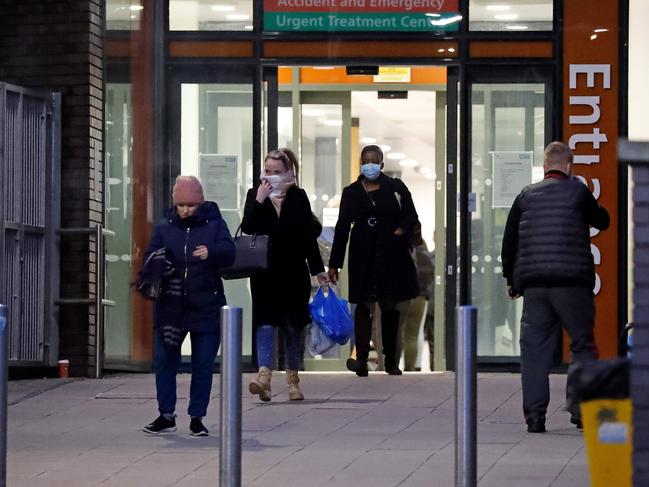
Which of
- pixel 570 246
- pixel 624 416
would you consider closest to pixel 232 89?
pixel 570 246

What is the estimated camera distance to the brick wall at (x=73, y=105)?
48.4ft

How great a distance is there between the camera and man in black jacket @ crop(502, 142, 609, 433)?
10703mm

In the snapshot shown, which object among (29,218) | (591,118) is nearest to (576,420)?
(591,118)

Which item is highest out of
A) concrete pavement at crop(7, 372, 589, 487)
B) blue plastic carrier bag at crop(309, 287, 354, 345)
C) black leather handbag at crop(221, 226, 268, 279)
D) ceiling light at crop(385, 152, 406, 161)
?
ceiling light at crop(385, 152, 406, 161)

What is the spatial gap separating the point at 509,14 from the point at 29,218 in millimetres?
4690

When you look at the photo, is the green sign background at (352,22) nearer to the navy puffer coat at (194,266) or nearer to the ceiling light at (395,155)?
the navy puffer coat at (194,266)

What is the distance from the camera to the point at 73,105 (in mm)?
14836

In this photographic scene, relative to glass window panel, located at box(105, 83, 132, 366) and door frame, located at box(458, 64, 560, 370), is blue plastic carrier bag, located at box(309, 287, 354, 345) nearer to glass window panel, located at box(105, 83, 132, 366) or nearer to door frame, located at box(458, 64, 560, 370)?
door frame, located at box(458, 64, 560, 370)

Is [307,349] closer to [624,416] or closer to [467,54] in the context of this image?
[467,54]

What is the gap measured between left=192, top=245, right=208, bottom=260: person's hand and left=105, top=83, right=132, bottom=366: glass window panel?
4.89m

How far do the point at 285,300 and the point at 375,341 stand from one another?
5.01m

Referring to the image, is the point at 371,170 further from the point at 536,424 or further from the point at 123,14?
the point at 536,424

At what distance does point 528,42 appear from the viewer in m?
15.6

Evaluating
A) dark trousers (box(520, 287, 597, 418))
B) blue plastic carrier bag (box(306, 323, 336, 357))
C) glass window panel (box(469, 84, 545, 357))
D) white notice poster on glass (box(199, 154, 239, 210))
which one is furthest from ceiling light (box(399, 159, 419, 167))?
dark trousers (box(520, 287, 597, 418))
